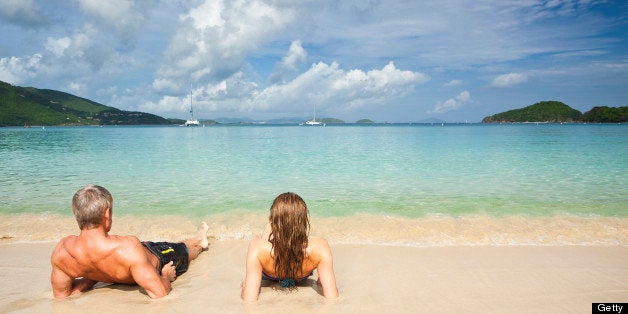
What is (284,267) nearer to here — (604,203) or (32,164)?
(604,203)

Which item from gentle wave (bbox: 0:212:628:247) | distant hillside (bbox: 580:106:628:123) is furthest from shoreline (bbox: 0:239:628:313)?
distant hillside (bbox: 580:106:628:123)

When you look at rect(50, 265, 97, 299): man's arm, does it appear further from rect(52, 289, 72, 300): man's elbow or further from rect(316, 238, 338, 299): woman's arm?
rect(316, 238, 338, 299): woman's arm

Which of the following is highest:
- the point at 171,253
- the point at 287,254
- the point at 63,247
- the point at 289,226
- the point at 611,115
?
the point at 611,115

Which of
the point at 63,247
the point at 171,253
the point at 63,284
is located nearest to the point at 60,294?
the point at 63,284

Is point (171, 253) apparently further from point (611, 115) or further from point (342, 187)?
point (611, 115)

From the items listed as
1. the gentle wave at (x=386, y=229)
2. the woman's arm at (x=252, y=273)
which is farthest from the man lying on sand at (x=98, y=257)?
the gentle wave at (x=386, y=229)

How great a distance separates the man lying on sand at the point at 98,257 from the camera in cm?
471

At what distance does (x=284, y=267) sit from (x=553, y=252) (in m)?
5.99

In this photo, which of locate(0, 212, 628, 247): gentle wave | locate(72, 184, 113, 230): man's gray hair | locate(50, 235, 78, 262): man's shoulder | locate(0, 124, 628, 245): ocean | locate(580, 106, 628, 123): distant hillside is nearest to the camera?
locate(72, 184, 113, 230): man's gray hair

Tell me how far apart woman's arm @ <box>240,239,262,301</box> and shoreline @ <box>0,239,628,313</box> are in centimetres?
15

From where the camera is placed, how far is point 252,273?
5.12 meters

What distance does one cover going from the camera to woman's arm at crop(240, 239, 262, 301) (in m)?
5.09

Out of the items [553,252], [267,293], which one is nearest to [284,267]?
[267,293]

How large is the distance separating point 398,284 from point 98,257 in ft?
15.4
